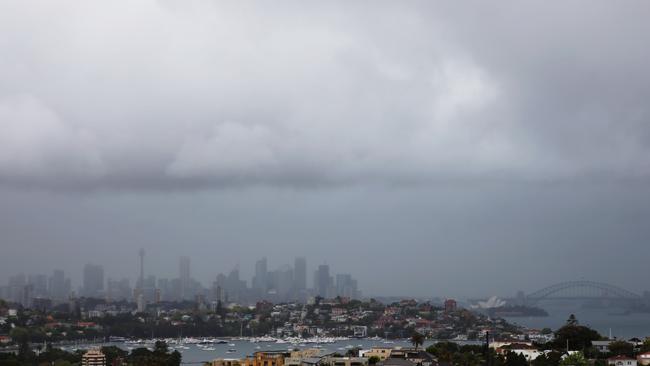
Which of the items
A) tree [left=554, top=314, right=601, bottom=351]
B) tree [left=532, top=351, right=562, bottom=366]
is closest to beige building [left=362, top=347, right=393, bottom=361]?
tree [left=532, top=351, right=562, bottom=366]

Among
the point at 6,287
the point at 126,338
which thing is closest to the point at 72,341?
the point at 126,338

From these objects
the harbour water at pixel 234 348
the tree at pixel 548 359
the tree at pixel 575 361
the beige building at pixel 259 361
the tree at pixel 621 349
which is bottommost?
the harbour water at pixel 234 348

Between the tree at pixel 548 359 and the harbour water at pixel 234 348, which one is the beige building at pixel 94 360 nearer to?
the harbour water at pixel 234 348

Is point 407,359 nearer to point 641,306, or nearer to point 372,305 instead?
point 372,305

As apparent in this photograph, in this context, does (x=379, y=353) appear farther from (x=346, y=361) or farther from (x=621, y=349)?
(x=621, y=349)

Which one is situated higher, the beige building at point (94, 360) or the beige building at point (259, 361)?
the beige building at point (259, 361)

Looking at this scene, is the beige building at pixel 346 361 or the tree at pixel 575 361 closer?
the tree at pixel 575 361

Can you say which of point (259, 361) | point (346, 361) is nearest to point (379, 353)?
point (346, 361)

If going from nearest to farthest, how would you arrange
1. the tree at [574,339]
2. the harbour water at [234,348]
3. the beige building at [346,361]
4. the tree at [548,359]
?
the tree at [548,359] → the beige building at [346,361] → the tree at [574,339] → the harbour water at [234,348]

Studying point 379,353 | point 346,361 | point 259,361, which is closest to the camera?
point 346,361

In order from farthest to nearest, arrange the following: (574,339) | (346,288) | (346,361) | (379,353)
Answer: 1. (346,288)
2. (574,339)
3. (379,353)
4. (346,361)

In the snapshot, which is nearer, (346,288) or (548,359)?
(548,359)

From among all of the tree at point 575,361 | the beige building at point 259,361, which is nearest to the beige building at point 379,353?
the beige building at point 259,361
